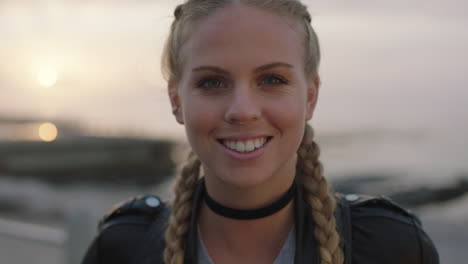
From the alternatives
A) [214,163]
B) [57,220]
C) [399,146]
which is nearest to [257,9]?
[214,163]

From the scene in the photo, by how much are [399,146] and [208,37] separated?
122 feet

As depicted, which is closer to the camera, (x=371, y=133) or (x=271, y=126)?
(x=271, y=126)

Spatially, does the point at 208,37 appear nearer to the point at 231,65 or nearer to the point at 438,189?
the point at 231,65

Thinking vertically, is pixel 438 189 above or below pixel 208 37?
below

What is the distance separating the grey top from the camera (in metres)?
1.90

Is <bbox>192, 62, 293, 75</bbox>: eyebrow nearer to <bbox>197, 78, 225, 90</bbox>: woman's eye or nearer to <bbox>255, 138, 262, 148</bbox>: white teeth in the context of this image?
<bbox>197, 78, 225, 90</bbox>: woman's eye

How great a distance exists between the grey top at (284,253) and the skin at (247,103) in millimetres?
20

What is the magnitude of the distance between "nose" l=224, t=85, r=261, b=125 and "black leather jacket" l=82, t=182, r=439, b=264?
1.39ft

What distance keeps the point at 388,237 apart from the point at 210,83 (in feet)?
2.63

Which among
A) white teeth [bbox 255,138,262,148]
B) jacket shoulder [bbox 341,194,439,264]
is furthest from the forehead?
jacket shoulder [bbox 341,194,439,264]

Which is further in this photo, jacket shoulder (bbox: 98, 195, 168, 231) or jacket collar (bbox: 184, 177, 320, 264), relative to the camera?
jacket shoulder (bbox: 98, 195, 168, 231)

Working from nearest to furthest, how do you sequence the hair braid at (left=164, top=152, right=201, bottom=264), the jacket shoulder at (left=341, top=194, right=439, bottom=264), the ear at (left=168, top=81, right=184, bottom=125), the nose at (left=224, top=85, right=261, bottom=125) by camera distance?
1. the nose at (left=224, top=85, right=261, bottom=125)
2. the jacket shoulder at (left=341, top=194, right=439, bottom=264)
3. the hair braid at (left=164, top=152, right=201, bottom=264)
4. the ear at (left=168, top=81, right=184, bottom=125)

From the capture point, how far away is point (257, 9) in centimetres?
185

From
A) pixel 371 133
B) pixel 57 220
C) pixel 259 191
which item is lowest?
pixel 371 133
